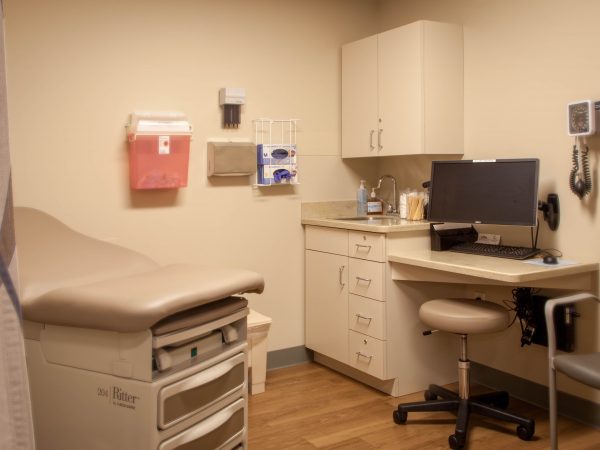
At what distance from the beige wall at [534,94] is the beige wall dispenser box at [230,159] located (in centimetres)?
131

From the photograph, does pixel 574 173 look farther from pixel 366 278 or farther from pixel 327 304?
pixel 327 304

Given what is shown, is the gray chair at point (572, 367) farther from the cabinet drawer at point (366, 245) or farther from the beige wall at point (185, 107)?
the beige wall at point (185, 107)

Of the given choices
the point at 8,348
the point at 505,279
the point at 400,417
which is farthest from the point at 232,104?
the point at 8,348

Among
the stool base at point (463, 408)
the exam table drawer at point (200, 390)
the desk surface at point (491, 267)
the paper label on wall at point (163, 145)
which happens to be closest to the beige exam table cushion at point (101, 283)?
the exam table drawer at point (200, 390)

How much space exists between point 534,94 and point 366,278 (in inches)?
52.1

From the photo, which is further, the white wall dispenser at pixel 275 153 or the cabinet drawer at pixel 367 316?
the white wall dispenser at pixel 275 153

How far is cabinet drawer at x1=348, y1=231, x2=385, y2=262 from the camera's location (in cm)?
319

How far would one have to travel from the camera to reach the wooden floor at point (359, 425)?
2725 mm

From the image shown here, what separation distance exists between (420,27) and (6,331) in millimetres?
3073

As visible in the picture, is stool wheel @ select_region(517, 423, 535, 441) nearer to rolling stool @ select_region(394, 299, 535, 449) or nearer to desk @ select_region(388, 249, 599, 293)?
rolling stool @ select_region(394, 299, 535, 449)

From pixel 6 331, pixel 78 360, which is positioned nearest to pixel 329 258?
pixel 78 360

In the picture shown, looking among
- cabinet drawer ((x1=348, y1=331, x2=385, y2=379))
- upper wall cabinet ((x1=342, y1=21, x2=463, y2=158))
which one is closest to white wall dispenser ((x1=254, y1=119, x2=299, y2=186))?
upper wall cabinet ((x1=342, y1=21, x2=463, y2=158))

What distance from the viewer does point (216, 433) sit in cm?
182

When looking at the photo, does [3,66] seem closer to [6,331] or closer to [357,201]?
[6,331]
